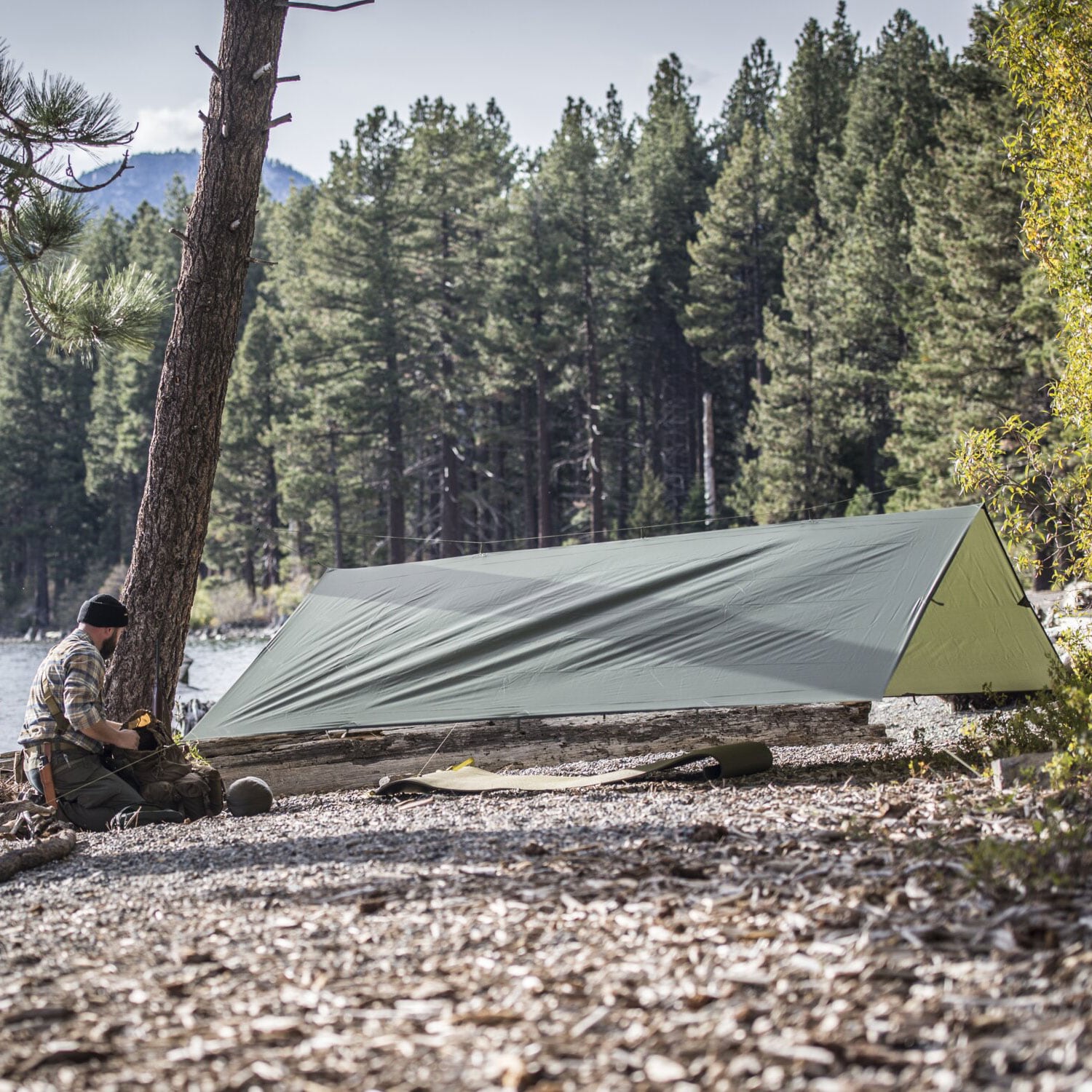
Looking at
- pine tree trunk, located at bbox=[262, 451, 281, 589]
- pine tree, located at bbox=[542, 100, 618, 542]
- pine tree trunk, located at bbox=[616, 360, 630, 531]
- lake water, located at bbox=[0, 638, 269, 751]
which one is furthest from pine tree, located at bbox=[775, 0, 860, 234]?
lake water, located at bbox=[0, 638, 269, 751]

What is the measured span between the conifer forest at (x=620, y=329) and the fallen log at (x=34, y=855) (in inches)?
733

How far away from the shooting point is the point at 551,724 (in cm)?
762

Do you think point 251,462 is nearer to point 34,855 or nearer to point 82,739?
point 82,739

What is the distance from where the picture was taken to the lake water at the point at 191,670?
17.3m

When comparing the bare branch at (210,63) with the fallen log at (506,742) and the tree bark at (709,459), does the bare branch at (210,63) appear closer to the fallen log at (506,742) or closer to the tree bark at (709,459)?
the fallen log at (506,742)

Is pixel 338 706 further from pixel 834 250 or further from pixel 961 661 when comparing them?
pixel 834 250

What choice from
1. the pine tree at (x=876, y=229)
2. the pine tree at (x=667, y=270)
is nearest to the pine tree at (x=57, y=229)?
the pine tree at (x=876, y=229)

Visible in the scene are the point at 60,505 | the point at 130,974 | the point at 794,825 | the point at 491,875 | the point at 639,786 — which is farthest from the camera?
the point at 60,505

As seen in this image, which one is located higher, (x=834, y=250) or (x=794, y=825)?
(x=834, y=250)

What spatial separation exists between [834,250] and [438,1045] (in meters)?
32.9

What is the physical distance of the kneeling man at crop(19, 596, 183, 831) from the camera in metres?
5.88

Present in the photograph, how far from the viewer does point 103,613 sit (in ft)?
19.8

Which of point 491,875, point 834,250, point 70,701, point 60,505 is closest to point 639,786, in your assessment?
point 491,875

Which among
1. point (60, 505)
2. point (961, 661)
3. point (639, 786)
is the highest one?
point (60, 505)
